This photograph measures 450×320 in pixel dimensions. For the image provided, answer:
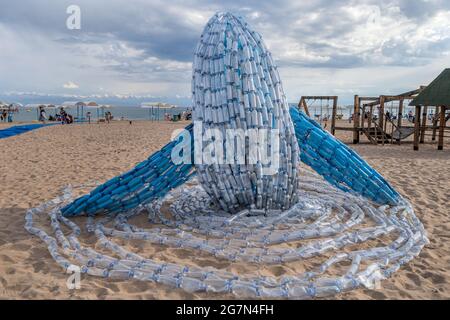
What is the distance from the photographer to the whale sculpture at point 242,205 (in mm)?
3686

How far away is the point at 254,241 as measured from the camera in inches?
167

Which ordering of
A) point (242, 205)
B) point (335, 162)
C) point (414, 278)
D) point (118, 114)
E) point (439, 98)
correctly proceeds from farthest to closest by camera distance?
point (118, 114) < point (439, 98) < point (335, 162) < point (242, 205) < point (414, 278)

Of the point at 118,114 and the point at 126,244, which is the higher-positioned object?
the point at 118,114

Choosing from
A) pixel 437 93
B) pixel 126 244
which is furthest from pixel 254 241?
pixel 437 93

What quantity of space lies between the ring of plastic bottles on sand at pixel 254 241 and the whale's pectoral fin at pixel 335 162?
211 millimetres

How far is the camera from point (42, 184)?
740cm

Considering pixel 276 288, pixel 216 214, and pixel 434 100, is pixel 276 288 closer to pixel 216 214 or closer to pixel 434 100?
pixel 216 214

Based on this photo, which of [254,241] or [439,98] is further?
[439,98]

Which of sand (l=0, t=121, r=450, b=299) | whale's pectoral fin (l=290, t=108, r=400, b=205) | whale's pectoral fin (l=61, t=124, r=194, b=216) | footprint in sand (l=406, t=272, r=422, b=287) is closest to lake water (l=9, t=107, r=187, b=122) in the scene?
sand (l=0, t=121, r=450, b=299)

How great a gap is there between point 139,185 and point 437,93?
39.2ft

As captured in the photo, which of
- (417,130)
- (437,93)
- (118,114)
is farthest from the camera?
(118,114)

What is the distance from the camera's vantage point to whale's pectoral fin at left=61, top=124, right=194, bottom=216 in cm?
498

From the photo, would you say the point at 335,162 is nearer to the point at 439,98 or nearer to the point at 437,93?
the point at 439,98

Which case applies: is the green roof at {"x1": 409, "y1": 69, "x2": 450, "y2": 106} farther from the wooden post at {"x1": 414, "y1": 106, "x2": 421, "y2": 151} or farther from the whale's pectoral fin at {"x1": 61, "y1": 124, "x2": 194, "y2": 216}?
the whale's pectoral fin at {"x1": 61, "y1": 124, "x2": 194, "y2": 216}
